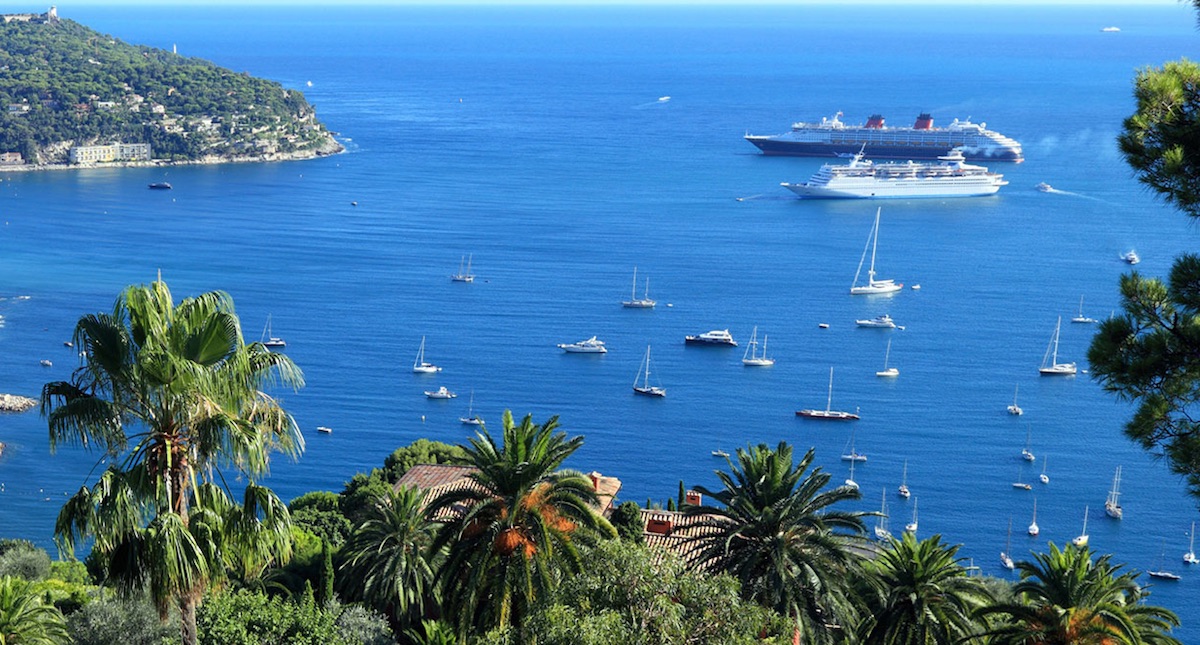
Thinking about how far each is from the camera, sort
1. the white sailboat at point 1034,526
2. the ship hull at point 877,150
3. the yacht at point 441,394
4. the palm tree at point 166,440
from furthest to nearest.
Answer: the ship hull at point 877,150 → the yacht at point 441,394 → the white sailboat at point 1034,526 → the palm tree at point 166,440

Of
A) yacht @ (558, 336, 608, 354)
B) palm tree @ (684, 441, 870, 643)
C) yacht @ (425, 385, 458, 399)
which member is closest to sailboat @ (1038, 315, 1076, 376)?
yacht @ (558, 336, 608, 354)

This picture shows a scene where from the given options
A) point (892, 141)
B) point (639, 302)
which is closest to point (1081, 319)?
point (639, 302)

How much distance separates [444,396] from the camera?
70750 millimetres

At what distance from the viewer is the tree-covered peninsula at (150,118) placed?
153750 mm

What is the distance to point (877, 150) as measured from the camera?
154 m

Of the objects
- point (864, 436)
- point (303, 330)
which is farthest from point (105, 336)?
point (303, 330)

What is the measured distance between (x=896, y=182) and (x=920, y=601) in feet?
373

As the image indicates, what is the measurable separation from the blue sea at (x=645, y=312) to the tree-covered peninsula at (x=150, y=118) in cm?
584

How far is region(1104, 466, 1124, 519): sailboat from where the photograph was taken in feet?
190

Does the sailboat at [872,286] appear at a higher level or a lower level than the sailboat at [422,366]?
higher

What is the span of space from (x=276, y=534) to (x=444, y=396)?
5939cm

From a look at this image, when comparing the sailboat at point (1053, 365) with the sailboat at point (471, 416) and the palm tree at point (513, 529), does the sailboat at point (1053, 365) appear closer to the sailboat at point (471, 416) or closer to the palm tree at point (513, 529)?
the sailboat at point (471, 416)

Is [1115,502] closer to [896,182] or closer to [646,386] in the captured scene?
[646,386]

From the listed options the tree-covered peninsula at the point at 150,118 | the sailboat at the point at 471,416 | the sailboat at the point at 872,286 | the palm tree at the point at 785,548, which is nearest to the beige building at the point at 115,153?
the tree-covered peninsula at the point at 150,118
